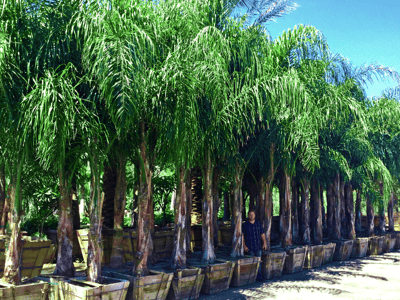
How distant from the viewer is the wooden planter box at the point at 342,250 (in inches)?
648

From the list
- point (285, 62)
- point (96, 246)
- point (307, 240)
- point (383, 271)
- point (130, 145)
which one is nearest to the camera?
point (96, 246)

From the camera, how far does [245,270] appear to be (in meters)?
11.0

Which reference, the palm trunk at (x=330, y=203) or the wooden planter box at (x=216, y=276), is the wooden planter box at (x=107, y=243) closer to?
the wooden planter box at (x=216, y=276)

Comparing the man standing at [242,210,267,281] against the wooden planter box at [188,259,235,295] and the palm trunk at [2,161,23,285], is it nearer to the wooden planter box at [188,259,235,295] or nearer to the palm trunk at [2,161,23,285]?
the wooden planter box at [188,259,235,295]

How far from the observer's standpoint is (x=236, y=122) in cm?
1043

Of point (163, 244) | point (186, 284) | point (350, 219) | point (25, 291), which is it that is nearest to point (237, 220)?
point (163, 244)

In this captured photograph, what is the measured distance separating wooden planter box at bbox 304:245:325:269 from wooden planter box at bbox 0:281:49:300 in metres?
9.10

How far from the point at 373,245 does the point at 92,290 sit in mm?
15009

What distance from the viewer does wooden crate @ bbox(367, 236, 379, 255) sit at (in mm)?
18844

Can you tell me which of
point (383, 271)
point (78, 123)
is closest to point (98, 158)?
point (78, 123)

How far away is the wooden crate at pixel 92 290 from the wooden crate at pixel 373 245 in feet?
45.8

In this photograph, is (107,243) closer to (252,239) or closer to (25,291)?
(252,239)

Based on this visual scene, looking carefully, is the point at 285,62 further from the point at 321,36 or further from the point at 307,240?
the point at 307,240

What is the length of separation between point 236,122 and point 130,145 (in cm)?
262
